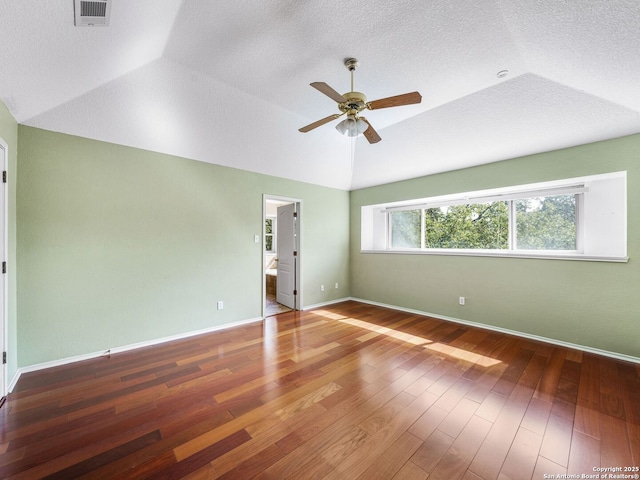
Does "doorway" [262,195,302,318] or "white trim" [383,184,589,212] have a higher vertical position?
"white trim" [383,184,589,212]

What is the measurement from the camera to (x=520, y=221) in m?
3.83

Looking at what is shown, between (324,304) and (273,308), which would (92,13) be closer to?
(273,308)

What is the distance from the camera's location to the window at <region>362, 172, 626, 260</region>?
309 centimetres

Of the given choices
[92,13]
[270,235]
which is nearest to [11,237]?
[92,13]

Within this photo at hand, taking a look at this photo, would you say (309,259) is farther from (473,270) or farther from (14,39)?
(14,39)

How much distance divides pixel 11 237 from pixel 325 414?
312 centimetres

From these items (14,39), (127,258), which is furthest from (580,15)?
(127,258)

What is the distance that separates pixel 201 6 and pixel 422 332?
4.16 m

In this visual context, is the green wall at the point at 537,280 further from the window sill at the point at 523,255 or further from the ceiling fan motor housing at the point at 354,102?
the ceiling fan motor housing at the point at 354,102

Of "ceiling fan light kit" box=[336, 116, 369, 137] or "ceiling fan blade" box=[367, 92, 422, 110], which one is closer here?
"ceiling fan blade" box=[367, 92, 422, 110]

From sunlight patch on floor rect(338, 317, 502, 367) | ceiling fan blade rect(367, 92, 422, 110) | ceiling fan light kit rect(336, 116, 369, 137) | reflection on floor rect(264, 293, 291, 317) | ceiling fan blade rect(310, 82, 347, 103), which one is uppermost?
ceiling fan blade rect(310, 82, 347, 103)

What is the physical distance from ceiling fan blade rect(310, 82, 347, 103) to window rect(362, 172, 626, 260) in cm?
299

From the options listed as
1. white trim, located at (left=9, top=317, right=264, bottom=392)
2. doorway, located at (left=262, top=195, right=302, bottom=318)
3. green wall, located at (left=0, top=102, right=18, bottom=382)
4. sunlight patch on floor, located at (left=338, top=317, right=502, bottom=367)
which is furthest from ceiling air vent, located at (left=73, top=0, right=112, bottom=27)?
sunlight patch on floor, located at (left=338, top=317, right=502, bottom=367)

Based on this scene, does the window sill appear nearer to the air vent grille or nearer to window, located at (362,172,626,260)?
window, located at (362,172,626,260)
